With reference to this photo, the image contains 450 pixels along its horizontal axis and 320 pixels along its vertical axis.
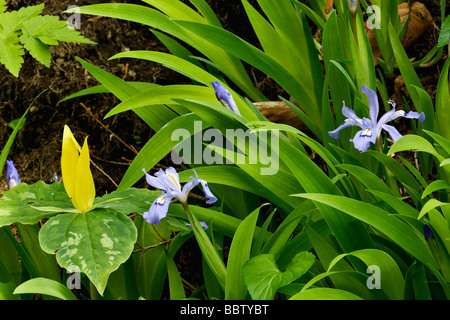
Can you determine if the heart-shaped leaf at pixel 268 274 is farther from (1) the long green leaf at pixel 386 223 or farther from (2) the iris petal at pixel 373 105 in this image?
(2) the iris petal at pixel 373 105

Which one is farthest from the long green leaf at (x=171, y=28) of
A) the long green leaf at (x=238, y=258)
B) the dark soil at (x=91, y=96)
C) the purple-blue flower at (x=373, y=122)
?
the long green leaf at (x=238, y=258)

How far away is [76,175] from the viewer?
1.15 meters

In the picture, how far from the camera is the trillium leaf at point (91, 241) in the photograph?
1.03 metres

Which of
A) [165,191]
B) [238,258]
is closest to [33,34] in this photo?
[165,191]

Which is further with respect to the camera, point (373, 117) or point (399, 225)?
point (373, 117)

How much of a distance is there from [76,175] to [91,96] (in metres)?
0.87

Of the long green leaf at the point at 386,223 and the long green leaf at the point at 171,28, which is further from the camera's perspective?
the long green leaf at the point at 171,28

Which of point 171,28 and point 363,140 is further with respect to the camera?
point 171,28

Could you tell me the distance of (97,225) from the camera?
111 cm

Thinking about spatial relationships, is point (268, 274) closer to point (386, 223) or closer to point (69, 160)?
point (386, 223)

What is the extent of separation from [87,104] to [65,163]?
0.84 meters
